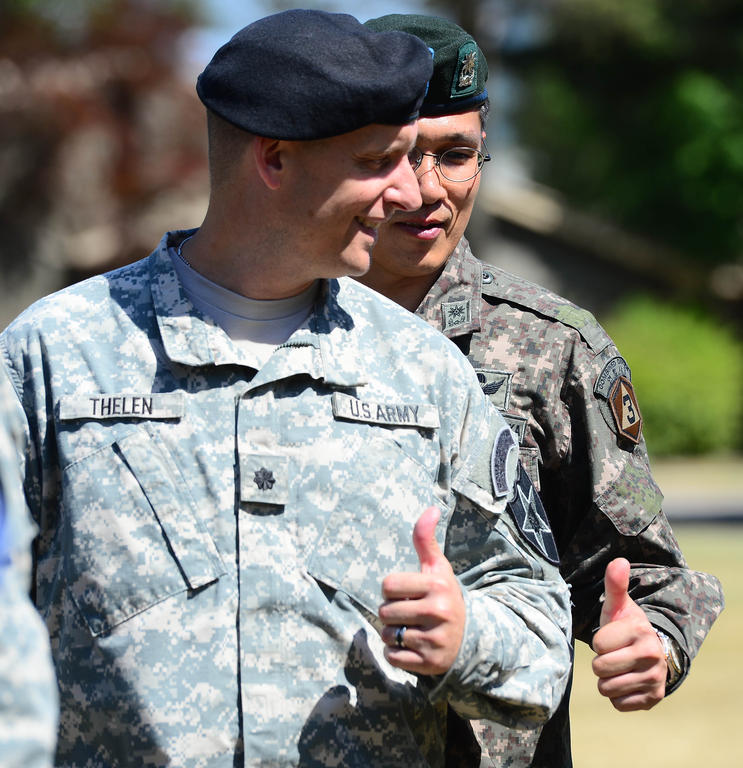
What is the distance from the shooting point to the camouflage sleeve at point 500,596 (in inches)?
96.3

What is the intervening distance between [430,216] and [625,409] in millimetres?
675

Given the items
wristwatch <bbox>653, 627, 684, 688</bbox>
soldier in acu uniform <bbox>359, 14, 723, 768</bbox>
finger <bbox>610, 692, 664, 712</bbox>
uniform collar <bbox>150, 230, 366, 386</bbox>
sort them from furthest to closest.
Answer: soldier in acu uniform <bbox>359, 14, 723, 768</bbox> → wristwatch <bbox>653, 627, 684, 688</bbox> → finger <bbox>610, 692, 664, 712</bbox> → uniform collar <bbox>150, 230, 366, 386</bbox>

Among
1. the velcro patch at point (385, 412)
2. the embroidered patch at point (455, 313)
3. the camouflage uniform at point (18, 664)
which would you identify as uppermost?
the camouflage uniform at point (18, 664)

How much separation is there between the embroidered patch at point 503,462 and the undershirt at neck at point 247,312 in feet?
1.49

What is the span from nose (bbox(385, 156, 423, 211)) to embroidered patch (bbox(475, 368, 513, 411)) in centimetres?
70

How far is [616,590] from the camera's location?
271 cm

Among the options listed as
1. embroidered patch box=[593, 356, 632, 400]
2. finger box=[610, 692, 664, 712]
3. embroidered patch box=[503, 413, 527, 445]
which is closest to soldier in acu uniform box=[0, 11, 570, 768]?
finger box=[610, 692, 664, 712]

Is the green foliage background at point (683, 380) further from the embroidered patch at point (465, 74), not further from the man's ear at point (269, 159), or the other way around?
the man's ear at point (269, 159)

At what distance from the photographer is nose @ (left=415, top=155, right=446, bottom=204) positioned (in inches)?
133

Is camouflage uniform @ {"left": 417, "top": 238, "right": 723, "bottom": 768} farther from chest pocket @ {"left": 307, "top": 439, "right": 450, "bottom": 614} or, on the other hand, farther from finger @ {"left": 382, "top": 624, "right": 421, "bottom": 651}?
finger @ {"left": 382, "top": 624, "right": 421, "bottom": 651}

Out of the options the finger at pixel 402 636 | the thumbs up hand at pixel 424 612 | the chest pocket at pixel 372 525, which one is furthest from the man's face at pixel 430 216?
the finger at pixel 402 636

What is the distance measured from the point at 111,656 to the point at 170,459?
359mm

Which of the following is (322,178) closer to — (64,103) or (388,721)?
(388,721)

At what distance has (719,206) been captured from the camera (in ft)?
91.1
